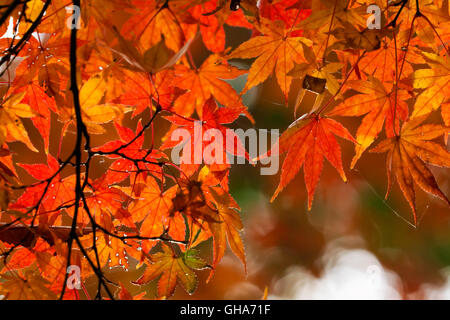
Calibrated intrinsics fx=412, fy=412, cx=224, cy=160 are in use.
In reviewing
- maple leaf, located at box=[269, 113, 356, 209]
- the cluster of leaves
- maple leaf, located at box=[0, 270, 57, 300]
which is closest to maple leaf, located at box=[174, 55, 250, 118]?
the cluster of leaves

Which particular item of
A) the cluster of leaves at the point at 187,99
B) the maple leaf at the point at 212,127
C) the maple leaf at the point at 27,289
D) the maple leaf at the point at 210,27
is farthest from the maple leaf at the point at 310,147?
the maple leaf at the point at 27,289

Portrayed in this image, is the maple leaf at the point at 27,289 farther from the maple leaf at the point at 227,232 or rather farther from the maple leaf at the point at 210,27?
the maple leaf at the point at 210,27

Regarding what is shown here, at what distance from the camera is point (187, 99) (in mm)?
867

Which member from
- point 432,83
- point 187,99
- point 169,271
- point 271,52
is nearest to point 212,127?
point 187,99

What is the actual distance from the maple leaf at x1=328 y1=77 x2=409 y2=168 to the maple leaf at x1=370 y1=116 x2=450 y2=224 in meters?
0.03

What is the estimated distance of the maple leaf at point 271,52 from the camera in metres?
0.79

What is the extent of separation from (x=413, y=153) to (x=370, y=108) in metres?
0.13

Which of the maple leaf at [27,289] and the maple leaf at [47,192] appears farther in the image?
the maple leaf at [47,192]

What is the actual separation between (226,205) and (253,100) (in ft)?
7.70

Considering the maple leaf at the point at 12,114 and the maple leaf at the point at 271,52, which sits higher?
the maple leaf at the point at 271,52

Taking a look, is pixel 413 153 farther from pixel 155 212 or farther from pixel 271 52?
pixel 155 212

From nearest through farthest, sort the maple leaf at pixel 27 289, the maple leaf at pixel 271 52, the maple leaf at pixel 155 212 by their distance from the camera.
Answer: the maple leaf at pixel 27 289 → the maple leaf at pixel 271 52 → the maple leaf at pixel 155 212
